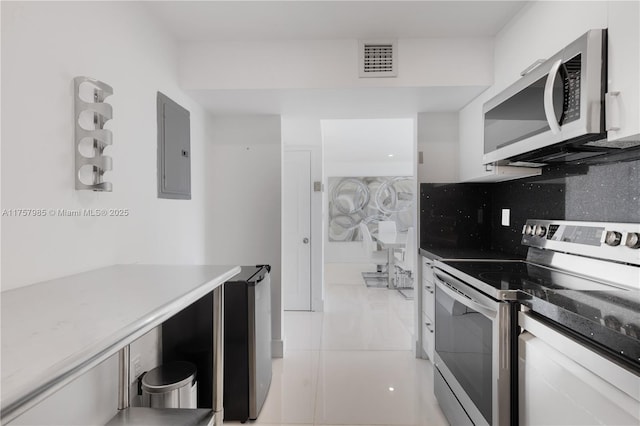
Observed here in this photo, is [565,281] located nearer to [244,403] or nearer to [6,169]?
[244,403]

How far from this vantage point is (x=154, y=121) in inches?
75.8

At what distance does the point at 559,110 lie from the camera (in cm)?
133

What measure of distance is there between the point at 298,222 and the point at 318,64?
213cm

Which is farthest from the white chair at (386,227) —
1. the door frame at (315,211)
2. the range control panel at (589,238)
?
the range control panel at (589,238)

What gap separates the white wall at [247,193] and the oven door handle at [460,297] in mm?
1427

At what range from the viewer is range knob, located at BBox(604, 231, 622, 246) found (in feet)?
4.60

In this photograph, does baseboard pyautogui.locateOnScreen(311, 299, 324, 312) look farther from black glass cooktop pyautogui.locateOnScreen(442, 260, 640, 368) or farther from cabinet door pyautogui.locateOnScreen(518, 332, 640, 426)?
cabinet door pyautogui.locateOnScreen(518, 332, 640, 426)

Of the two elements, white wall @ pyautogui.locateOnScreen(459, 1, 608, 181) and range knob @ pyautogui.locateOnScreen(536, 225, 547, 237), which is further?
range knob @ pyautogui.locateOnScreen(536, 225, 547, 237)

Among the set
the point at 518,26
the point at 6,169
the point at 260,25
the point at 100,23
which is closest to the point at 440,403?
the point at 518,26

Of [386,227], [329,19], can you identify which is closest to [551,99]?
[329,19]

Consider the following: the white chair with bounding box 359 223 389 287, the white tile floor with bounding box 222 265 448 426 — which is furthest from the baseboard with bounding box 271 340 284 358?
the white chair with bounding box 359 223 389 287

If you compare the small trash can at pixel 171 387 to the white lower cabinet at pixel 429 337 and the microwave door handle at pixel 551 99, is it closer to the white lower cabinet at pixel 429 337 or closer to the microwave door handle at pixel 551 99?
the white lower cabinet at pixel 429 337

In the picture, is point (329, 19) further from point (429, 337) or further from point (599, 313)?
point (429, 337)

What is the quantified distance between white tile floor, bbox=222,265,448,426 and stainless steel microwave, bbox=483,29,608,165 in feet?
5.39
